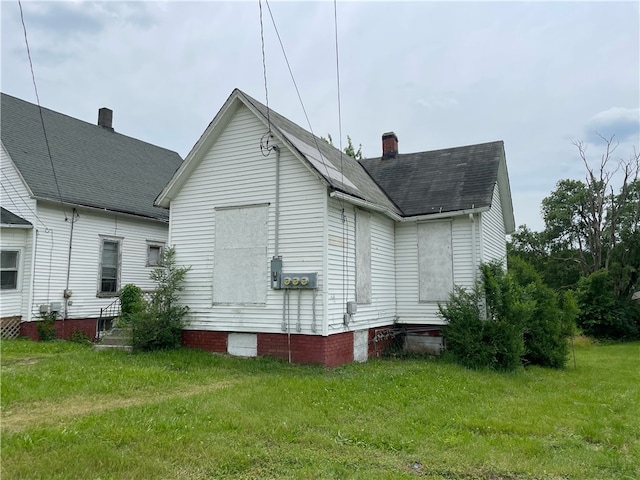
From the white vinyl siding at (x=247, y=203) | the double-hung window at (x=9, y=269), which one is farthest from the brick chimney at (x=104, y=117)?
the white vinyl siding at (x=247, y=203)

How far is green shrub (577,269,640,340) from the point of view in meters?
25.4

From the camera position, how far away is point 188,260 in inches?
480

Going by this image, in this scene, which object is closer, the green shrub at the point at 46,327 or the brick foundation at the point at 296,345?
the brick foundation at the point at 296,345

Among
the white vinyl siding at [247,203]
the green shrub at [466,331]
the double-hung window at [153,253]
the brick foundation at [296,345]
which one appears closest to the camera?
the brick foundation at [296,345]

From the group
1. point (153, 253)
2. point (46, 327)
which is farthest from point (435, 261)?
point (46, 327)

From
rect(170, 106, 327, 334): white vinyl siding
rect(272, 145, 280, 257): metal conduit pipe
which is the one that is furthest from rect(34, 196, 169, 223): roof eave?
rect(272, 145, 280, 257): metal conduit pipe

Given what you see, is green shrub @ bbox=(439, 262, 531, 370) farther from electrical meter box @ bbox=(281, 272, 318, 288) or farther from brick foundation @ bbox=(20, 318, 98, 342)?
brick foundation @ bbox=(20, 318, 98, 342)

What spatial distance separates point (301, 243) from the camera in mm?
10867

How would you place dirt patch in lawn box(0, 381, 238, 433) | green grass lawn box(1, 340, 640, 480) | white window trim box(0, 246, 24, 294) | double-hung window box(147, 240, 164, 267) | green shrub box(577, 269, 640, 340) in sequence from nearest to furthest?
green grass lawn box(1, 340, 640, 480) < dirt patch in lawn box(0, 381, 238, 433) < white window trim box(0, 246, 24, 294) < double-hung window box(147, 240, 164, 267) < green shrub box(577, 269, 640, 340)

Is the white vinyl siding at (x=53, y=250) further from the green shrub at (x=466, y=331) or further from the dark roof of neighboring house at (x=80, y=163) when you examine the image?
the green shrub at (x=466, y=331)

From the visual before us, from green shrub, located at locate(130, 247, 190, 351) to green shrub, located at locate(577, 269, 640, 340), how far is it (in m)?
21.8

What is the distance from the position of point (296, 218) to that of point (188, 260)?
3172mm

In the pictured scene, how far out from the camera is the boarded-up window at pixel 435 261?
13.2 meters

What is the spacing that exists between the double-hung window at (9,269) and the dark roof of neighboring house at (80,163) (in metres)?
1.89
